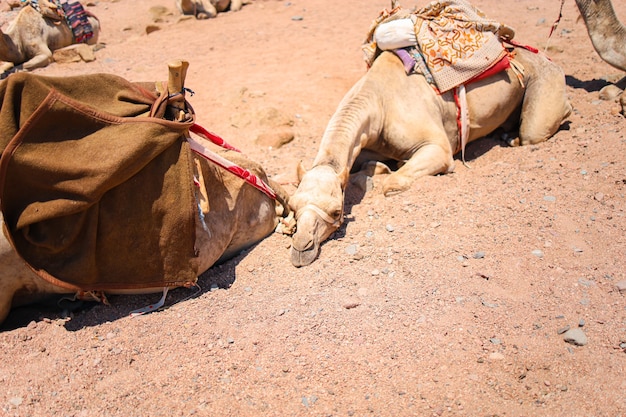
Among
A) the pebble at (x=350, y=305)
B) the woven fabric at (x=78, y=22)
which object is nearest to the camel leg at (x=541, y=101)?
the pebble at (x=350, y=305)

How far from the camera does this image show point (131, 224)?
3.49 m

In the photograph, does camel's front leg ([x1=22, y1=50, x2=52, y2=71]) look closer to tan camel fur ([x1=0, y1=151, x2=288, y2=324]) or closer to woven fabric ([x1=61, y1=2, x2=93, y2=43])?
woven fabric ([x1=61, y1=2, x2=93, y2=43])

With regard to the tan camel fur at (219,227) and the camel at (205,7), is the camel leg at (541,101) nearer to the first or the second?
the tan camel fur at (219,227)

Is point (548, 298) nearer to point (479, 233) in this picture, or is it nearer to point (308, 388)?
point (479, 233)

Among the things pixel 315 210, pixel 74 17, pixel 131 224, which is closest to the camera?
pixel 131 224

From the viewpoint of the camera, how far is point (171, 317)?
3.73 meters

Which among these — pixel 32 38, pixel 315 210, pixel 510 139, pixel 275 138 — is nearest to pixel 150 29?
pixel 32 38

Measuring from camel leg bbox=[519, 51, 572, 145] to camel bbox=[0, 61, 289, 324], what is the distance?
149 inches

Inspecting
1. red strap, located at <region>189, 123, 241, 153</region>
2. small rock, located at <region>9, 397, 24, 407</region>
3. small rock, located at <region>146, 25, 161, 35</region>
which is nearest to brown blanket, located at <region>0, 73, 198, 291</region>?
red strap, located at <region>189, 123, 241, 153</region>

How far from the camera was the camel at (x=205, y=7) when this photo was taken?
1275cm

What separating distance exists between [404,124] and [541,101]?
1.87m

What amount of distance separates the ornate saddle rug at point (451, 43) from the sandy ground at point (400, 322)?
1.00 m

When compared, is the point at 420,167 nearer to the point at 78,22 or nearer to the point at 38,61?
the point at 38,61

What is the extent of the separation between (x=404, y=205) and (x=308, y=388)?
7.11 feet
